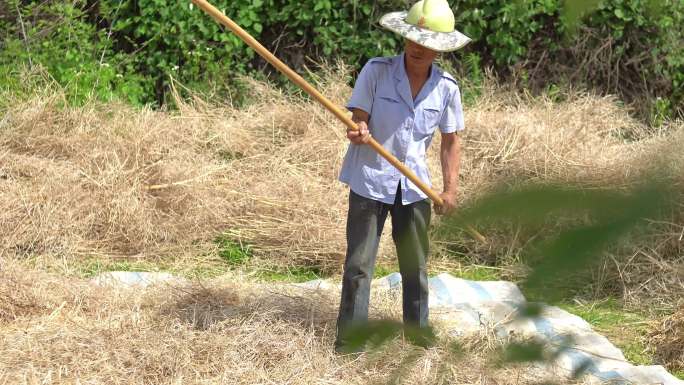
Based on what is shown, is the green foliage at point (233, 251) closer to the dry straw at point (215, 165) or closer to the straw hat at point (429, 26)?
the dry straw at point (215, 165)

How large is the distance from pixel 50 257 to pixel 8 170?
2.93ft

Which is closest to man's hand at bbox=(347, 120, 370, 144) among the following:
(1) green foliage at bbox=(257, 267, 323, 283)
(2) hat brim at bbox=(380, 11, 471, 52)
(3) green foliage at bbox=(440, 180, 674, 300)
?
(2) hat brim at bbox=(380, 11, 471, 52)

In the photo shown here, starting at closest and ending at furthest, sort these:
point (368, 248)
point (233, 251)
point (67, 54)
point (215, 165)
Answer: point (368, 248) < point (233, 251) < point (215, 165) < point (67, 54)

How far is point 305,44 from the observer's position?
8117 mm

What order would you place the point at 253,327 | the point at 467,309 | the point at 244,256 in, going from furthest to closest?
the point at 244,256, the point at 467,309, the point at 253,327

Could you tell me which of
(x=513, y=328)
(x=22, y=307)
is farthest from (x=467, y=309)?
(x=513, y=328)

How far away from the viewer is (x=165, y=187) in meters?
5.93

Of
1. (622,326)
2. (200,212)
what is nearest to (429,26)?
(622,326)

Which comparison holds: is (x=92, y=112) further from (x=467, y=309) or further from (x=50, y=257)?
(x=467, y=309)

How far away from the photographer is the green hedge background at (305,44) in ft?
24.7

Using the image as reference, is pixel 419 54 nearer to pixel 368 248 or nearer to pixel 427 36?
pixel 427 36

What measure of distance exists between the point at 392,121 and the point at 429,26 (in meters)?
0.38

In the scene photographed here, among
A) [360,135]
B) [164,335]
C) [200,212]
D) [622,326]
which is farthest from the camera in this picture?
[200,212]

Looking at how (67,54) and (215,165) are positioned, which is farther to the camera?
(67,54)
